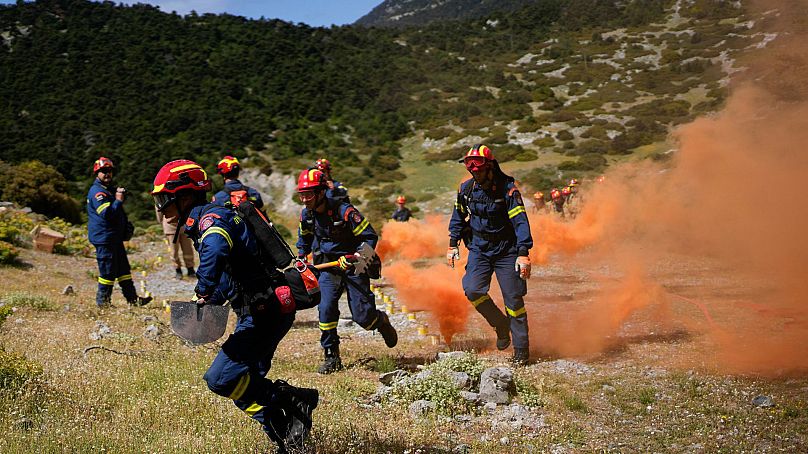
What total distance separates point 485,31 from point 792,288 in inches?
2447

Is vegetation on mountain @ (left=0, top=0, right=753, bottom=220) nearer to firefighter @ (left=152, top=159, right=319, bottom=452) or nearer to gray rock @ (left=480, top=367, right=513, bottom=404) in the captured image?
gray rock @ (left=480, top=367, right=513, bottom=404)

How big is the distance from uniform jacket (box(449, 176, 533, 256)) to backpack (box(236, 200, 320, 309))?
3314mm

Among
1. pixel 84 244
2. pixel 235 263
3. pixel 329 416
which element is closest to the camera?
pixel 235 263

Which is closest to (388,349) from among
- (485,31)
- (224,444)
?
(224,444)

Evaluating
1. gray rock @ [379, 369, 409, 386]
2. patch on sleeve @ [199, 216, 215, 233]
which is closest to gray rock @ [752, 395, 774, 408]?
gray rock @ [379, 369, 409, 386]

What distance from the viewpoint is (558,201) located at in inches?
828

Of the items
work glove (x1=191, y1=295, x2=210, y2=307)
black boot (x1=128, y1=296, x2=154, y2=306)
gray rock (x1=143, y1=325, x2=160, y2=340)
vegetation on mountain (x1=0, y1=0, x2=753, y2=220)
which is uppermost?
vegetation on mountain (x1=0, y1=0, x2=753, y2=220)

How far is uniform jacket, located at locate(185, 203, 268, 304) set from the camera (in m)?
3.67

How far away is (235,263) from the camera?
3.90 metres

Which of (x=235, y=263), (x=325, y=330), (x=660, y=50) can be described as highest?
(x=660, y=50)

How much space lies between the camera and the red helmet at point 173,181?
152 inches

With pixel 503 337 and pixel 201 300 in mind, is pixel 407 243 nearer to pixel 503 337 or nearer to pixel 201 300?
pixel 503 337

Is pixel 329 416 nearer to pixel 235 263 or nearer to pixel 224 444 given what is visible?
pixel 224 444

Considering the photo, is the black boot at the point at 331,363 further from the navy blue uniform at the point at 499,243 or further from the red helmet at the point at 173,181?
the red helmet at the point at 173,181
